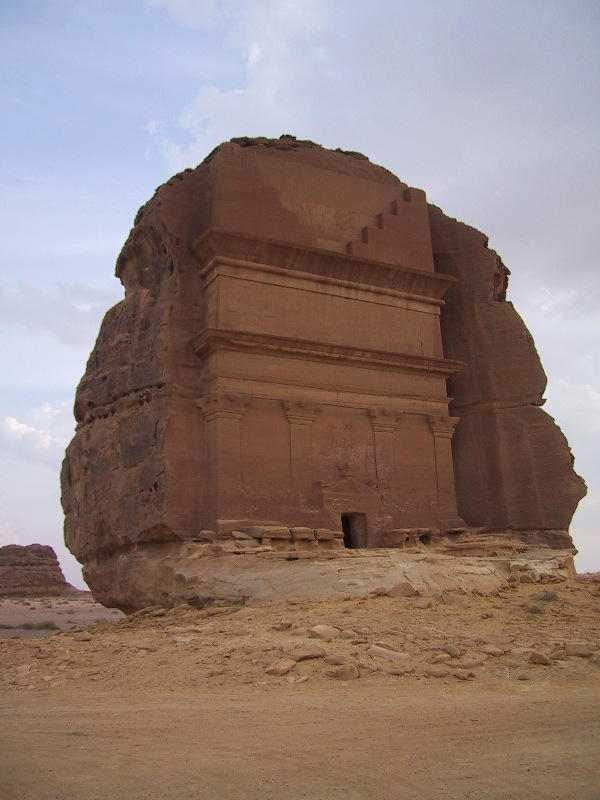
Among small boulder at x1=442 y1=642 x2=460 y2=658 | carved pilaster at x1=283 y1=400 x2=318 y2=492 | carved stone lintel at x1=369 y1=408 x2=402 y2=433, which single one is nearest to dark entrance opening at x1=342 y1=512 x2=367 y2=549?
carved pilaster at x1=283 y1=400 x2=318 y2=492

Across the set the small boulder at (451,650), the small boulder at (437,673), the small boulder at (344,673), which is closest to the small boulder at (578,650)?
the small boulder at (451,650)

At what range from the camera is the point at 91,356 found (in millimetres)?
17078

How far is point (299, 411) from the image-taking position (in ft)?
50.7

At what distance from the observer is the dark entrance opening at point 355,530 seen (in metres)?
15.5

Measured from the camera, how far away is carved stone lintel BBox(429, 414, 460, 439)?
17125 mm

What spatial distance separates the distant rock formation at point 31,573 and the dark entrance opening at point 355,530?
124ft

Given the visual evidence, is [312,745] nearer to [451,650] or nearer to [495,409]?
[451,650]

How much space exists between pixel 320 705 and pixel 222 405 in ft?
28.2

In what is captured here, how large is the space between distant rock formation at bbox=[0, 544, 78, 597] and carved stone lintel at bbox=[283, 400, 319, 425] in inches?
1511

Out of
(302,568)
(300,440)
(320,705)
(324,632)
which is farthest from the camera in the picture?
(300,440)

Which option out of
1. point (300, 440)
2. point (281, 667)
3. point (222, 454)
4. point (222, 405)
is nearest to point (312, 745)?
point (281, 667)

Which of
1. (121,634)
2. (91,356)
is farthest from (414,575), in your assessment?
(91,356)

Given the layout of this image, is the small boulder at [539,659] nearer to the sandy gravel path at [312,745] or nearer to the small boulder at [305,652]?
the sandy gravel path at [312,745]

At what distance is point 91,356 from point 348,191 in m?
7.09
